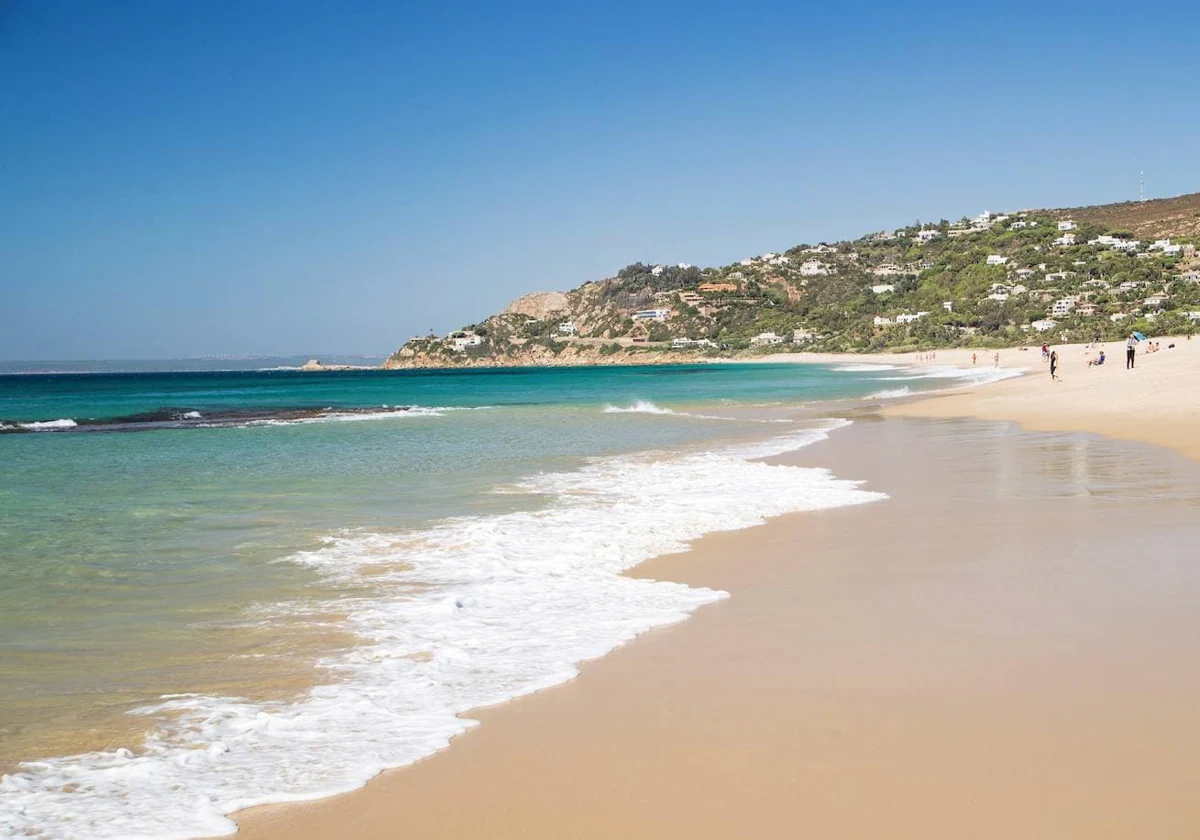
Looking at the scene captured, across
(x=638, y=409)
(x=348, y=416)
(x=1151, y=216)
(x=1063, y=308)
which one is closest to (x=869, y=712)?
(x=638, y=409)

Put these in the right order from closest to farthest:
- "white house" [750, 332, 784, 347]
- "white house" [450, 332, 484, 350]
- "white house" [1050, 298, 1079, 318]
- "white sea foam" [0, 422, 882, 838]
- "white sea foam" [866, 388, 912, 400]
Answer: "white sea foam" [0, 422, 882, 838], "white sea foam" [866, 388, 912, 400], "white house" [1050, 298, 1079, 318], "white house" [750, 332, 784, 347], "white house" [450, 332, 484, 350]

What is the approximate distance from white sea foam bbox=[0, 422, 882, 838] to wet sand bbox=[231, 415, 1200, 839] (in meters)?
0.23

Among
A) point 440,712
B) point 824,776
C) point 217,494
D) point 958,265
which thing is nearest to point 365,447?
point 217,494

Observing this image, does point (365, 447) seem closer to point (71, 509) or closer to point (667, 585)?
point (71, 509)

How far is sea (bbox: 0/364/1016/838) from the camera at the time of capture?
374cm

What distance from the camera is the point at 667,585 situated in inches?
261

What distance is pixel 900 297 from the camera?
123 metres

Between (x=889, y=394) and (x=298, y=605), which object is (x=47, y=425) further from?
(x=889, y=394)

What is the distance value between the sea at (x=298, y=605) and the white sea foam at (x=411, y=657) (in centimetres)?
2

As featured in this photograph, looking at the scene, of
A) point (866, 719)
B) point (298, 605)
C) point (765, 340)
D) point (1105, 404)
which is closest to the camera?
point (866, 719)

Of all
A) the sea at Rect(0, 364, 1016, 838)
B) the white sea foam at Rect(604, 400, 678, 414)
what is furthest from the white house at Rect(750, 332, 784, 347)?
the sea at Rect(0, 364, 1016, 838)

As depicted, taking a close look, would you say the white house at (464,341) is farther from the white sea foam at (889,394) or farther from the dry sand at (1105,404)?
the dry sand at (1105,404)

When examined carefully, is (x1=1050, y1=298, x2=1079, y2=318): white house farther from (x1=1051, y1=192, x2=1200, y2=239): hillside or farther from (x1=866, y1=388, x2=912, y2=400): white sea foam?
(x1=866, y1=388, x2=912, y2=400): white sea foam

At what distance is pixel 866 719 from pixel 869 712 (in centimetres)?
8
